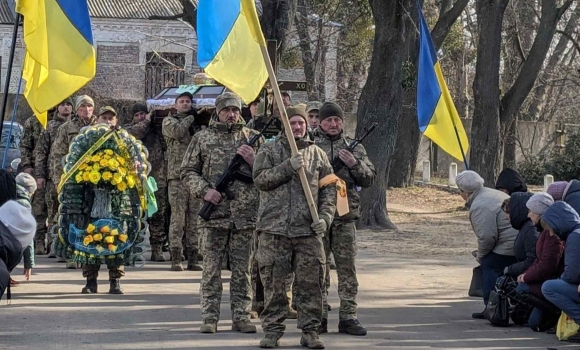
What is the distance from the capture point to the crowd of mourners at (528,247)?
10.3 metres

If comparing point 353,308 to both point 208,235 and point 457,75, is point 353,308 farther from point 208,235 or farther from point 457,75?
point 457,75

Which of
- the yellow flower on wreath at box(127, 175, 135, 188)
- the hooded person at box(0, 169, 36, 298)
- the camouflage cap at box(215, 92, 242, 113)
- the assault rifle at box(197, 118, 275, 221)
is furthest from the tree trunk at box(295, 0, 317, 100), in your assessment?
the hooded person at box(0, 169, 36, 298)

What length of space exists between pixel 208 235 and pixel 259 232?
0.79 meters

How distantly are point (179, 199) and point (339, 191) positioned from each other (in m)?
5.21

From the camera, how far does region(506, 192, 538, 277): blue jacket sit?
11.0 metres

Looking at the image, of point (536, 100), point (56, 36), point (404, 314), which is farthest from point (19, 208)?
point (536, 100)

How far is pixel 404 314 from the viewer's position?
1190 cm

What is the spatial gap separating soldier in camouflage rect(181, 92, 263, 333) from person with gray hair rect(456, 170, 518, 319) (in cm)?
247

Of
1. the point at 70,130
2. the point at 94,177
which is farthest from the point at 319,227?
the point at 70,130

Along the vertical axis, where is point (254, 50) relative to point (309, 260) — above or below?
above

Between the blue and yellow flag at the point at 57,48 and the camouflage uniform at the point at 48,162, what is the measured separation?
447 cm

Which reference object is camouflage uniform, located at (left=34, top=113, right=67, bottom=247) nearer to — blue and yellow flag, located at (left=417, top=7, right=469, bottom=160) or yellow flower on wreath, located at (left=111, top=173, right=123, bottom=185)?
yellow flower on wreath, located at (left=111, top=173, right=123, bottom=185)

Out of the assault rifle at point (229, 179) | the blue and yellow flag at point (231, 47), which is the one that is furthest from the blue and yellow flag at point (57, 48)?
the assault rifle at point (229, 179)

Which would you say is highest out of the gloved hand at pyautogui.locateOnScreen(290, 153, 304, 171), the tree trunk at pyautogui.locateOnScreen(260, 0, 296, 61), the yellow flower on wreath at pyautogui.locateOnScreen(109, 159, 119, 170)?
the tree trunk at pyautogui.locateOnScreen(260, 0, 296, 61)
